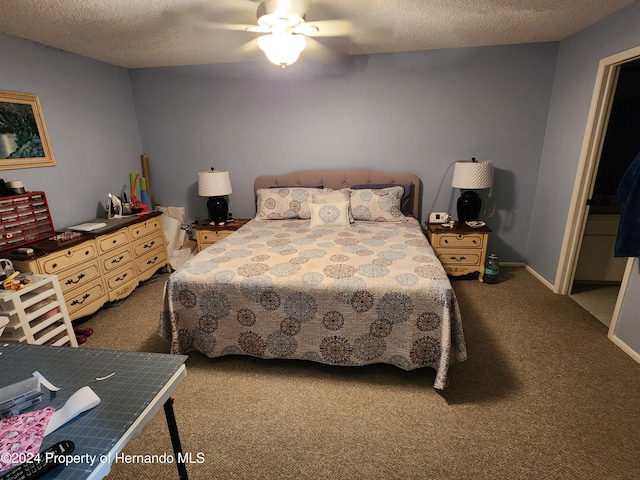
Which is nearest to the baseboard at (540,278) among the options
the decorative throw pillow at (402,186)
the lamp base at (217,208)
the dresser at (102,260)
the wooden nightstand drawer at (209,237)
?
the decorative throw pillow at (402,186)

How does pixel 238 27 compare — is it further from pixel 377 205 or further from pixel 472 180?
pixel 472 180

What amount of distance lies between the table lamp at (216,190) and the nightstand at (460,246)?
2.23 meters

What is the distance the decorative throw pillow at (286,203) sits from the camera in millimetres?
3332

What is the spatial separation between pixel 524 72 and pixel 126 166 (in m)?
4.34

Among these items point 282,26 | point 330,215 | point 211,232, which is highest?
point 282,26

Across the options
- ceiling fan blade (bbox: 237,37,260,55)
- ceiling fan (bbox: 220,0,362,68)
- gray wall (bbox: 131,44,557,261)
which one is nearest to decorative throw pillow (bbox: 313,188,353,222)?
gray wall (bbox: 131,44,557,261)

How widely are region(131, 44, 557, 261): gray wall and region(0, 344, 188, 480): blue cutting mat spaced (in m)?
2.95

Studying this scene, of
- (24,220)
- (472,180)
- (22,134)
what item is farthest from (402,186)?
(22,134)

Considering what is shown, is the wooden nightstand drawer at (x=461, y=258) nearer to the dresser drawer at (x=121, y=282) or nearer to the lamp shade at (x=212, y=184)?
the lamp shade at (x=212, y=184)

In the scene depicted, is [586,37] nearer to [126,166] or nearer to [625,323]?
[625,323]

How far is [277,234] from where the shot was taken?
2848mm

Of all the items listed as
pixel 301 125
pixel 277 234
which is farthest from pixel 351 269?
pixel 301 125

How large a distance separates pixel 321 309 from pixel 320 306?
0.07 ft

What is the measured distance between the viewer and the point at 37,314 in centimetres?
205
